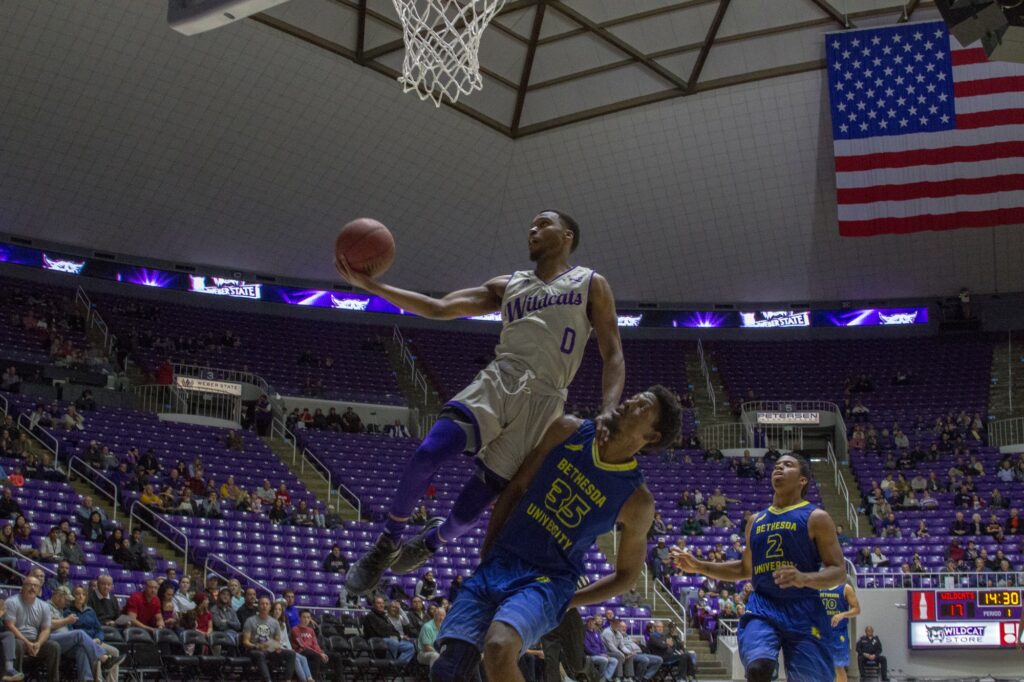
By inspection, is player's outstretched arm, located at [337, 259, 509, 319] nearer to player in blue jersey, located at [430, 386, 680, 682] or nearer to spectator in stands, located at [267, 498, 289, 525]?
player in blue jersey, located at [430, 386, 680, 682]

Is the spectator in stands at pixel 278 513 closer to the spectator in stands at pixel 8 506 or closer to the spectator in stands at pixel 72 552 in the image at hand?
the spectator in stands at pixel 8 506

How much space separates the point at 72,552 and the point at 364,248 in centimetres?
1226

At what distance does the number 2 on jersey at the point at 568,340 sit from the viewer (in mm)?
5531

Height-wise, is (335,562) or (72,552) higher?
(335,562)

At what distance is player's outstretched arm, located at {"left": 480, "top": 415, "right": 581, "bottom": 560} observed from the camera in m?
5.14

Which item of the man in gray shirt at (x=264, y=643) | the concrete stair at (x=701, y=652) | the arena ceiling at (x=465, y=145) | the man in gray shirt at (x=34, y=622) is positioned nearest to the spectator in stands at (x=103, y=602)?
the man in gray shirt at (x=264, y=643)

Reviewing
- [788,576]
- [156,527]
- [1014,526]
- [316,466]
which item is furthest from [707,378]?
[788,576]

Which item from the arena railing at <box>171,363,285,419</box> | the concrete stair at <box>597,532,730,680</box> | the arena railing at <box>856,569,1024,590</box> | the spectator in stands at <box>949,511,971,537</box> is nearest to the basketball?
the concrete stair at <box>597,532,730,680</box>

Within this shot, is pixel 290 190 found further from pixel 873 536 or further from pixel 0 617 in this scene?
pixel 0 617

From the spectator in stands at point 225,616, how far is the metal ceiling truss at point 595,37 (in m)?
14.6

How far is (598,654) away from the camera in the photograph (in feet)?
56.3

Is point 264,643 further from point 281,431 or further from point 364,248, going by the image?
point 281,431

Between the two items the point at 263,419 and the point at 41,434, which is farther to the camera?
the point at 263,419

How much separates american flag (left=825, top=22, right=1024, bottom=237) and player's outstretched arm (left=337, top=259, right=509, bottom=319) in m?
22.8
